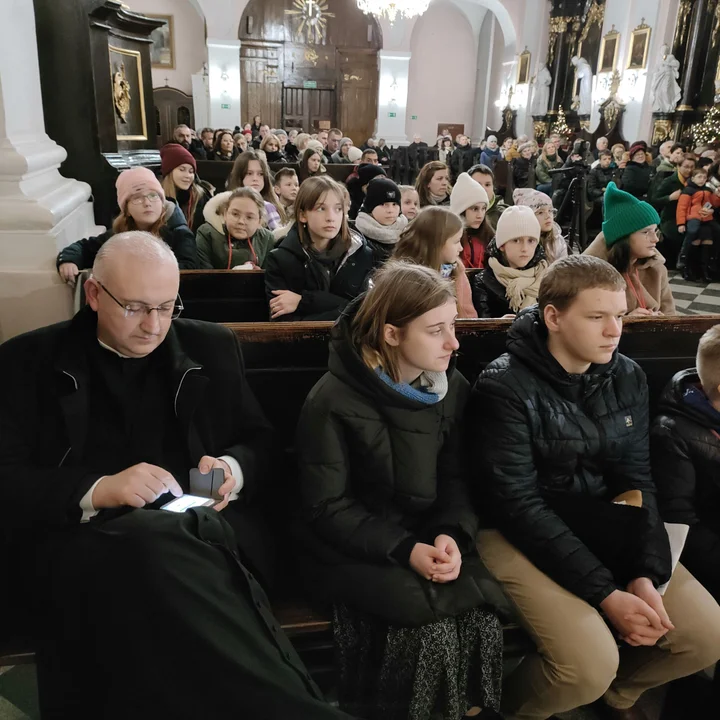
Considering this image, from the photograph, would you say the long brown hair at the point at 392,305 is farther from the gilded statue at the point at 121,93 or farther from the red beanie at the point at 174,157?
the gilded statue at the point at 121,93

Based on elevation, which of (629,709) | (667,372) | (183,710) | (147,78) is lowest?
(629,709)

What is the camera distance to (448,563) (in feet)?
5.51

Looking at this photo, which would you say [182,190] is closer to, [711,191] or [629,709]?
[629,709]

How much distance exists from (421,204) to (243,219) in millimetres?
1578

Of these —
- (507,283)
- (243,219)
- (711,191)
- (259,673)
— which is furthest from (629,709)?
(711,191)

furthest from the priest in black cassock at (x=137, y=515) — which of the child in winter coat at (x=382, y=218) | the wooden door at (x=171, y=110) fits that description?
the wooden door at (x=171, y=110)

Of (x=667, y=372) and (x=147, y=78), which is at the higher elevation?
(x=147, y=78)

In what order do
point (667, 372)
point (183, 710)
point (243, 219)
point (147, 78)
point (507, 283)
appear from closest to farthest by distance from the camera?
1. point (183, 710)
2. point (667, 372)
3. point (507, 283)
4. point (243, 219)
5. point (147, 78)

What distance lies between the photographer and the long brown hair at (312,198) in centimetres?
303

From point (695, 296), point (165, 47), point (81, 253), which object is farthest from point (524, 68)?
point (81, 253)

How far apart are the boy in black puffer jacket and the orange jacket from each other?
732 cm

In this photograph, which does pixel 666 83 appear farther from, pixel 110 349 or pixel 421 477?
pixel 110 349

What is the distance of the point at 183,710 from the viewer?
122 centimetres

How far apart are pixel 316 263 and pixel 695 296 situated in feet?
19.2
